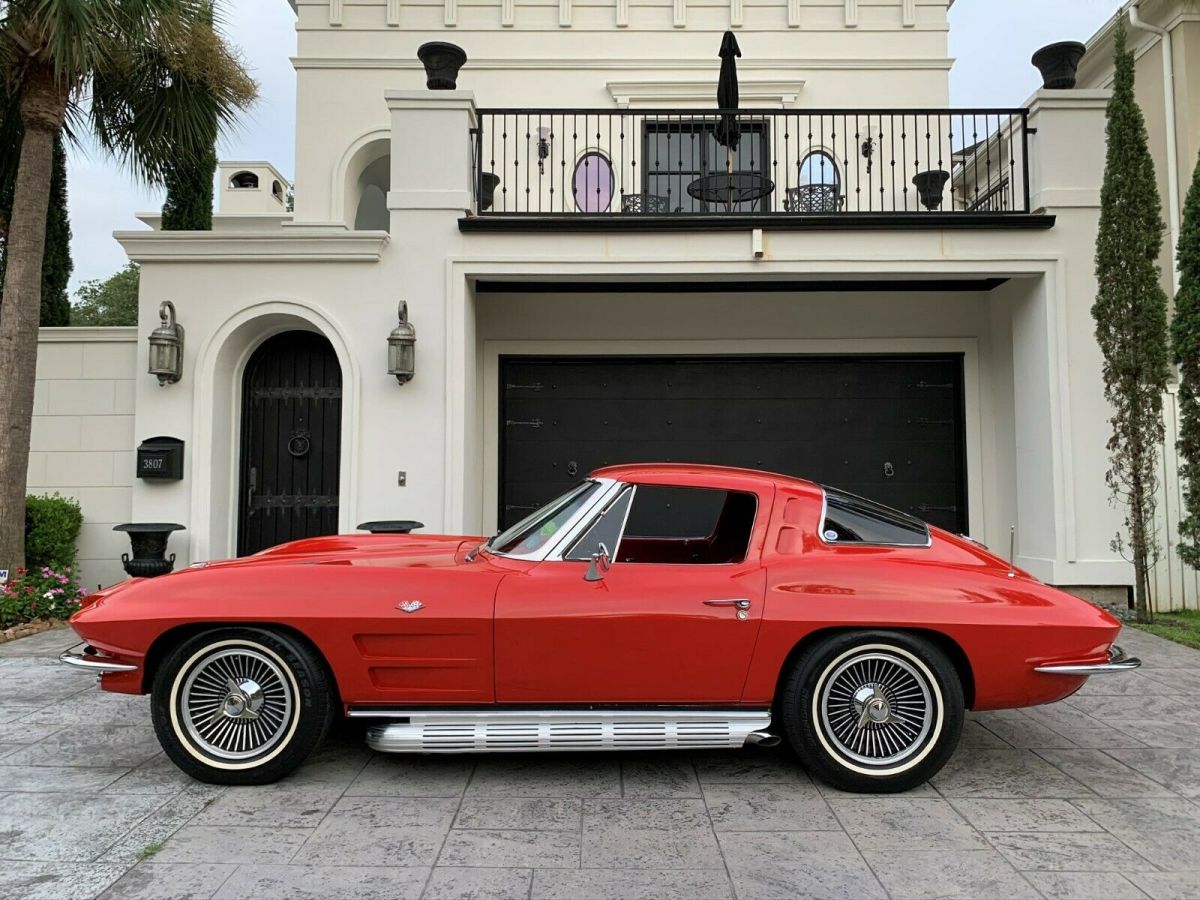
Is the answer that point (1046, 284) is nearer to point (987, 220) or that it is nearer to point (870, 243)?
point (987, 220)

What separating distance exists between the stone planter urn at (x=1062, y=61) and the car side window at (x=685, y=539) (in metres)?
6.29

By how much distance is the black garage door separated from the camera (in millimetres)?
8719

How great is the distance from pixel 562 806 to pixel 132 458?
6391 mm

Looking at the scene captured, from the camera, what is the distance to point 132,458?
762 centimetres

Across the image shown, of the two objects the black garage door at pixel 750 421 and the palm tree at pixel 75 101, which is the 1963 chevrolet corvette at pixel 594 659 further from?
the black garage door at pixel 750 421

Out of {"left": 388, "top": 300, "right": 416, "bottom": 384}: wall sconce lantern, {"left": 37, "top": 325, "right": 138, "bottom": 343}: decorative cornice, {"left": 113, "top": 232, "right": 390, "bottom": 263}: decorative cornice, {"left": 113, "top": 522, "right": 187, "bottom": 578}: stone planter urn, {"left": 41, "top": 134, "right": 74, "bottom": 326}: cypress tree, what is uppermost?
{"left": 41, "top": 134, "right": 74, "bottom": 326}: cypress tree

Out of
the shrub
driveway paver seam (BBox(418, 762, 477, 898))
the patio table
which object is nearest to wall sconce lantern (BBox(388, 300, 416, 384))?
the patio table

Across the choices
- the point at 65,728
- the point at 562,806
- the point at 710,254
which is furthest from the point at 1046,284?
the point at 65,728

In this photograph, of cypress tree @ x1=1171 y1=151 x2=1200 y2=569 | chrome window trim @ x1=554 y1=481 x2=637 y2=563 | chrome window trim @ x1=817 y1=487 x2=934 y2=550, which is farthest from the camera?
cypress tree @ x1=1171 y1=151 x2=1200 y2=569

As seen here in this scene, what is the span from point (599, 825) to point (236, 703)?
1662 millimetres

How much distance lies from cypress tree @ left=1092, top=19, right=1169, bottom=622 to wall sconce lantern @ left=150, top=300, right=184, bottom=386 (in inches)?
335

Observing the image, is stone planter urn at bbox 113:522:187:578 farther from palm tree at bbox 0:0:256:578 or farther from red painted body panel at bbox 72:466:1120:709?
red painted body panel at bbox 72:466:1120:709

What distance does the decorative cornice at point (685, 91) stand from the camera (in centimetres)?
1040

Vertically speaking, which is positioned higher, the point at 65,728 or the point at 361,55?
the point at 361,55
